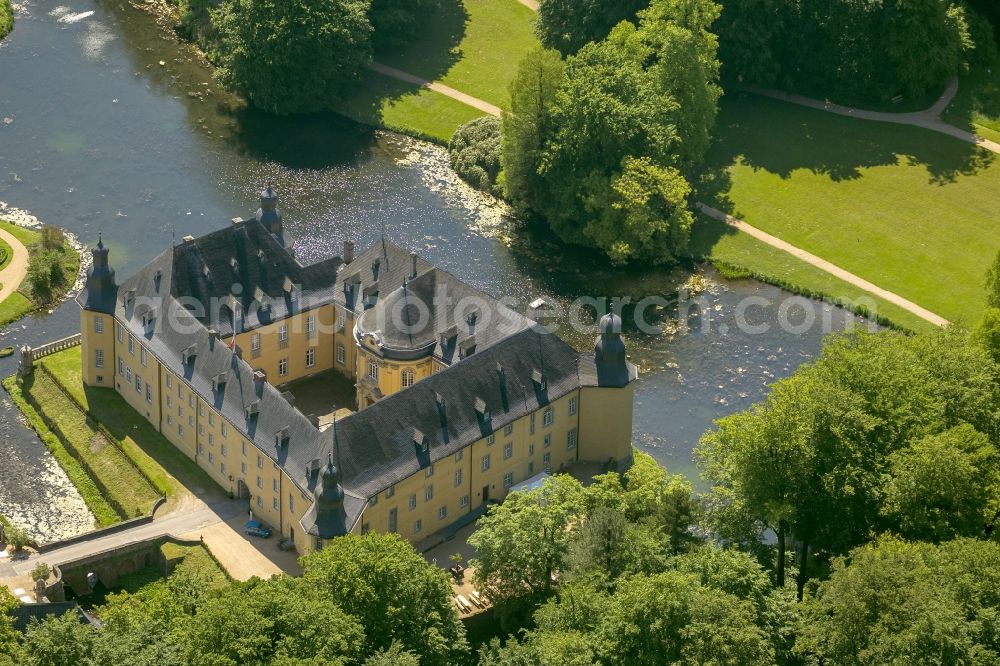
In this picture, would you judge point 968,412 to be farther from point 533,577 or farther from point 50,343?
point 50,343

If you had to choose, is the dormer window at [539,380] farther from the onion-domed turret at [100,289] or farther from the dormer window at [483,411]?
the onion-domed turret at [100,289]

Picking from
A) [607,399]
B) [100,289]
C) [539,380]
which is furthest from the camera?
[100,289]

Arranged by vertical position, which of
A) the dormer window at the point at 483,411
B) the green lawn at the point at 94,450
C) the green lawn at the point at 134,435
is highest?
the dormer window at the point at 483,411

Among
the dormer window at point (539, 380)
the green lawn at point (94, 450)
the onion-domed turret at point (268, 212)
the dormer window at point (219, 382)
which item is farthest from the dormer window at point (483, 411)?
the onion-domed turret at point (268, 212)

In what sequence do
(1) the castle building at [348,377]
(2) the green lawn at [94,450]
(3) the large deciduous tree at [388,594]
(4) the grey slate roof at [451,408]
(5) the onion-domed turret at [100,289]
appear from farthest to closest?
(5) the onion-domed turret at [100,289] → (2) the green lawn at [94,450] → (1) the castle building at [348,377] → (4) the grey slate roof at [451,408] → (3) the large deciduous tree at [388,594]

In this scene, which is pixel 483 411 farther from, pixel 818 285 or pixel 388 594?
pixel 818 285

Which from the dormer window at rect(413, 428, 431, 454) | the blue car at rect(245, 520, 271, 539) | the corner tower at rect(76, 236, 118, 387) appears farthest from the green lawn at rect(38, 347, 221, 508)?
the dormer window at rect(413, 428, 431, 454)

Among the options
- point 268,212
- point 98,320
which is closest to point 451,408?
point 268,212
